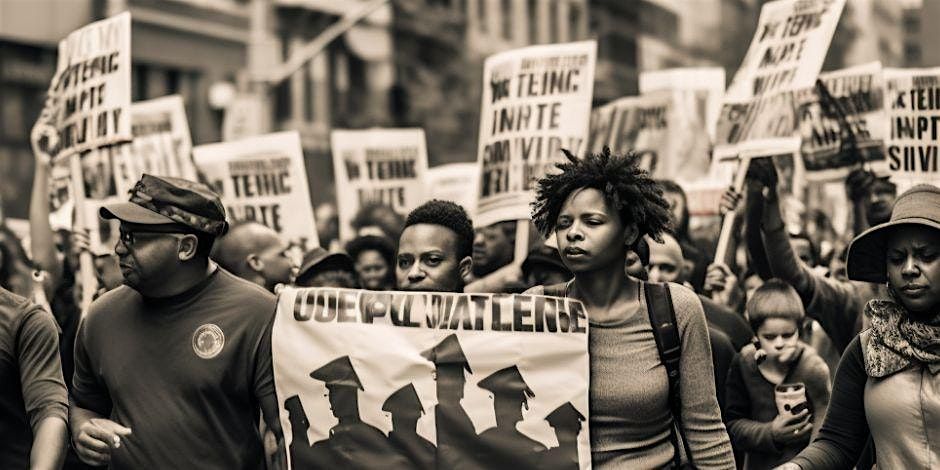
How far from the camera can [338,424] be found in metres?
5.00

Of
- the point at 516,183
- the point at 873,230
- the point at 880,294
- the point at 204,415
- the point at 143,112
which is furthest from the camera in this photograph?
the point at 143,112

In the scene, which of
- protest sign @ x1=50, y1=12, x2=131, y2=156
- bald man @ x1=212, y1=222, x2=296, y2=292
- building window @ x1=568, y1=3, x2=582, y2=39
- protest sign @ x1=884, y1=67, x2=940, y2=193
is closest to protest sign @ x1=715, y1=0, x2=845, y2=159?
protest sign @ x1=884, y1=67, x2=940, y2=193

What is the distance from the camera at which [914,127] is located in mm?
8297

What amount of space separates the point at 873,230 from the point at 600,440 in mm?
998

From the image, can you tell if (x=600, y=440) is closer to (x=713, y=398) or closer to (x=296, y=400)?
(x=713, y=398)

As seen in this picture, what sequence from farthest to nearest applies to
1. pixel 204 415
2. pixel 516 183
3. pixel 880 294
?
pixel 516 183 → pixel 880 294 → pixel 204 415

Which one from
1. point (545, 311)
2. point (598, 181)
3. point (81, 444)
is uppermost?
point (598, 181)

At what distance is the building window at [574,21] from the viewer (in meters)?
52.8

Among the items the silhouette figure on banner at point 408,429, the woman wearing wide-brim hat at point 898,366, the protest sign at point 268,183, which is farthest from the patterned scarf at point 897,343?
the protest sign at point 268,183

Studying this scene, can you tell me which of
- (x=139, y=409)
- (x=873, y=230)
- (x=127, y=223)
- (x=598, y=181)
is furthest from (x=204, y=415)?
(x=873, y=230)

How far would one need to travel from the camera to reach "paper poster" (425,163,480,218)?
455 inches

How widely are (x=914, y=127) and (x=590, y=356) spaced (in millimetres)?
4076

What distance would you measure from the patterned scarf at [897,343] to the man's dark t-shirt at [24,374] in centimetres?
241

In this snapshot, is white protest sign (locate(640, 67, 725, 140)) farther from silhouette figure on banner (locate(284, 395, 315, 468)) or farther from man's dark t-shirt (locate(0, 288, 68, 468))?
man's dark t-shirt (locate(0, 288, 68, 468))
